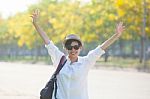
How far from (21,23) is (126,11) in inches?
1216

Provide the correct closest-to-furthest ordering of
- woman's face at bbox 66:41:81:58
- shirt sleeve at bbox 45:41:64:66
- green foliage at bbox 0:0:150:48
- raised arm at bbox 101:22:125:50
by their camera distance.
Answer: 1. woman's face at bbox 66:41:81:58
2. shirt sleeve at bbox 45:41:64:66
3. raised arm at bbox 101:22:125:50
4. green foliage at bbox 0:0:150:48

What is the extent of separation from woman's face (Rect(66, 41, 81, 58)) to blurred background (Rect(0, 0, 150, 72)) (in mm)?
26962

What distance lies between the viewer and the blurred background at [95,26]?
124 feet

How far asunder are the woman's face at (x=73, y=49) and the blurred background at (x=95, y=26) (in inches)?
1062

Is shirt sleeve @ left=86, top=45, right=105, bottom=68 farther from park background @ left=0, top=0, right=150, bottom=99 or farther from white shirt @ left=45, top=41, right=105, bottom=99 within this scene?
park background @ left=0, top=0, right=150, bottom=99

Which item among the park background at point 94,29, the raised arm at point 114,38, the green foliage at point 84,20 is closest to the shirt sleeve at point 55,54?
the raised arm at point 114,38

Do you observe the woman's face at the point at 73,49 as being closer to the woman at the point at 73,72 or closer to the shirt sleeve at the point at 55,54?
the woman at the point at 73,72

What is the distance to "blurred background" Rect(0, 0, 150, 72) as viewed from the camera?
37.7 metres

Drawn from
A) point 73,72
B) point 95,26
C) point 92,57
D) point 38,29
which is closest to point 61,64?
point 73,72

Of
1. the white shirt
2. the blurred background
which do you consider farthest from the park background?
the white shirt

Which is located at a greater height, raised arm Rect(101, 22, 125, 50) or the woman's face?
raised arm Rect(101, 22, 125, 50)

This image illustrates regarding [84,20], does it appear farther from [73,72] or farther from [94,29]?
[73,72]

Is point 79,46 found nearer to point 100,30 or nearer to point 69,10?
point 100,30

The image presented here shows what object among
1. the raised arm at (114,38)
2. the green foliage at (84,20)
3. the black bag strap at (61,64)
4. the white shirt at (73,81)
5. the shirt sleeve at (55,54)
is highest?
the green foliage at (84,20)
